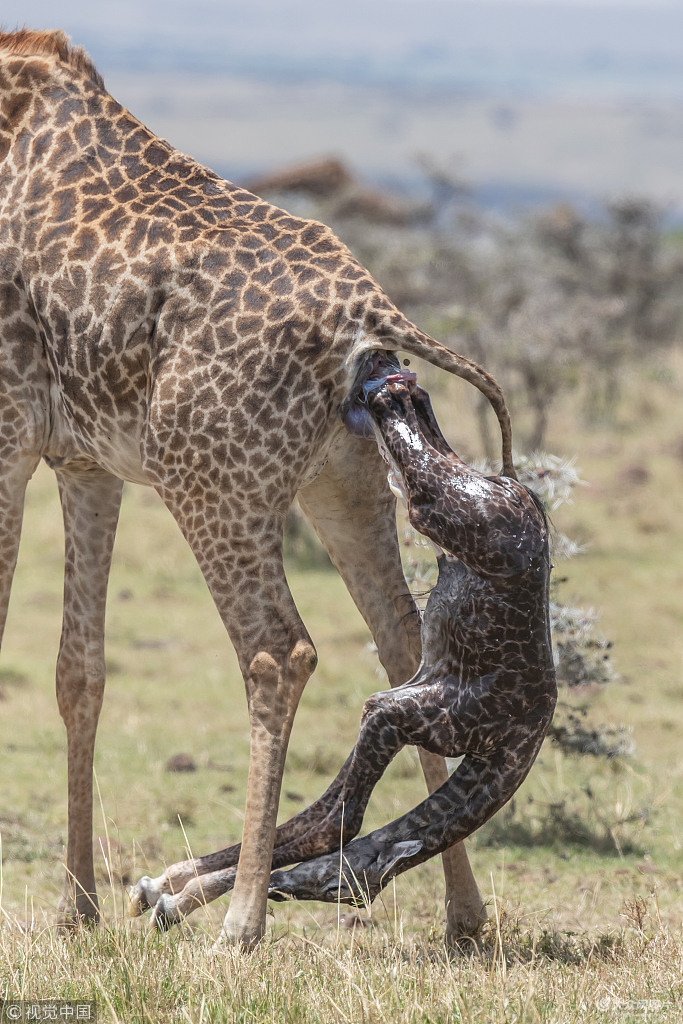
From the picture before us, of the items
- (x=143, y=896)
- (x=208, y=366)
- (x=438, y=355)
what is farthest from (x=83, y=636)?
(x=438, y=355)

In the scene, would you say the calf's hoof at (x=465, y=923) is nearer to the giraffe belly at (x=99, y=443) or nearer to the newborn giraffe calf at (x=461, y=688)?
the newborn giraffe calf at (x=461, y=688)

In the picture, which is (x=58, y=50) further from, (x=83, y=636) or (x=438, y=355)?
(x=83, y=636)

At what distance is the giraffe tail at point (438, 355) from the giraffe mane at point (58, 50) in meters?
1.61

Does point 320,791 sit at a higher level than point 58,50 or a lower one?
lower

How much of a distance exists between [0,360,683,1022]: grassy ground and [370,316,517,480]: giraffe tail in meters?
1.67

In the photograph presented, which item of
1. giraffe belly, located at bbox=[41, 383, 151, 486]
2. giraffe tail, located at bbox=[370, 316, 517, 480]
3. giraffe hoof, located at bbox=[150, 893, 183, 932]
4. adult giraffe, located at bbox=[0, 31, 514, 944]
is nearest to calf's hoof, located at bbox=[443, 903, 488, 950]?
adult giraffe, located at bbox=[0, 31, 514, 944]

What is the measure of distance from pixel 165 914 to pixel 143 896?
15 cm

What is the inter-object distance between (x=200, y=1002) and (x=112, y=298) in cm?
227

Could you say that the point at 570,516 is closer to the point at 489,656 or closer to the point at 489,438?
the point at 489,438

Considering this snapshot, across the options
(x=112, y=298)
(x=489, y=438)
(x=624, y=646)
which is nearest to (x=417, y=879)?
(x=112, y=298)

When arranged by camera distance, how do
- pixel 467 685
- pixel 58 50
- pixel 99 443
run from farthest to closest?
1. pixel 58 50
2. pixel 99 443
3. pixel 467 685

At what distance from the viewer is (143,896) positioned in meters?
4.04

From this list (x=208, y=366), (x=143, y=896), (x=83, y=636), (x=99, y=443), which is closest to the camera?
(x=208, y=366)
